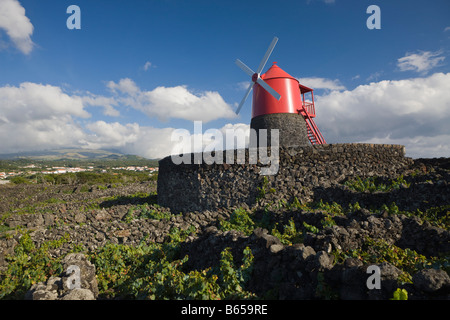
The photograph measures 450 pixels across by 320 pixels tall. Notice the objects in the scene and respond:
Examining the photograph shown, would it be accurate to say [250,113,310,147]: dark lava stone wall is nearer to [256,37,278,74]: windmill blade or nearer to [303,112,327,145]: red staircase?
[303,112,327,145]: red staircase

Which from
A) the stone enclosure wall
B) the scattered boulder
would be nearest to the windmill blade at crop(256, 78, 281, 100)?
the stone enclosure wall

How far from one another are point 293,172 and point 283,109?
5650mm

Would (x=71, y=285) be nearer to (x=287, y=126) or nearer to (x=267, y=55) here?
(x=287, y=126)

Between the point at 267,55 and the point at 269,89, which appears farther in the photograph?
the point at 267,55

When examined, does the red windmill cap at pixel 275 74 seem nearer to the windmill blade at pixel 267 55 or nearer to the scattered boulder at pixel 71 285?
the windmill blade at pixel 267 55

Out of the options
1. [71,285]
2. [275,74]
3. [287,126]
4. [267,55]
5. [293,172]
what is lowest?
[71,285]

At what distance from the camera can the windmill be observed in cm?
1455

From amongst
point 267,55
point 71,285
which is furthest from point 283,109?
point 71,285

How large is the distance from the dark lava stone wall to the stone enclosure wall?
3607mm

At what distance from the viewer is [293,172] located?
34.6 ft

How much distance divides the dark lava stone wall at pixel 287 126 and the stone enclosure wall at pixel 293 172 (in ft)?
11.8

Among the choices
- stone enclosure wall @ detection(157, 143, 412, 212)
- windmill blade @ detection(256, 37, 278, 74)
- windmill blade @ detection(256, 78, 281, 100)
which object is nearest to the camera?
stone enclosure wall @ detection(157, 143, 412, 212)
